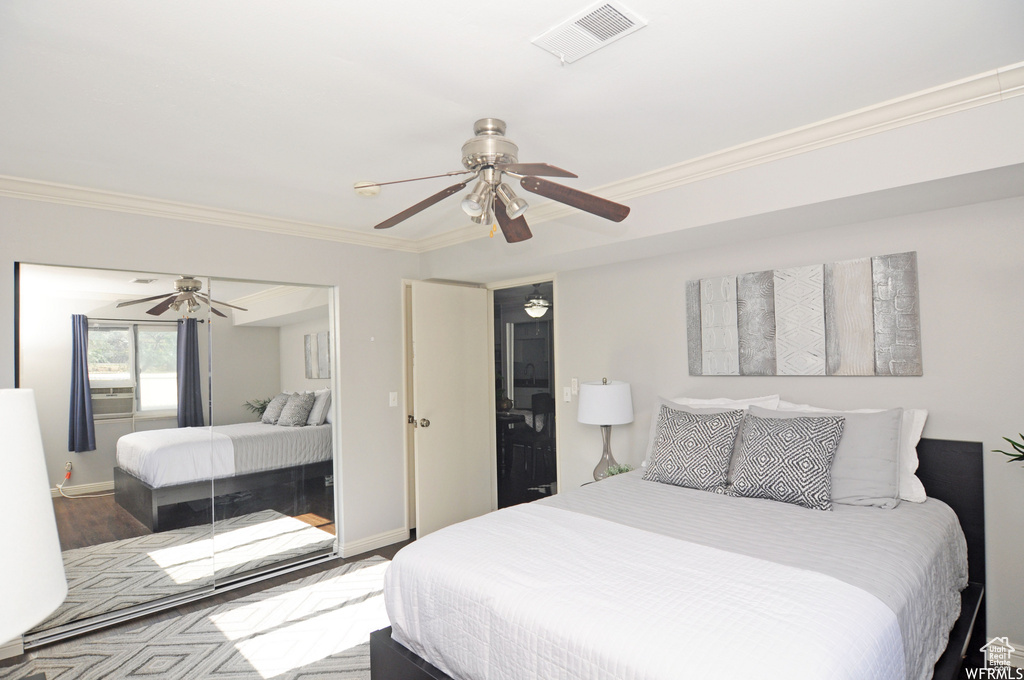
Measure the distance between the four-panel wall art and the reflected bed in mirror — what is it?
2.63 metres

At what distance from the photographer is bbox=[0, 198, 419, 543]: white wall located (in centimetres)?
301

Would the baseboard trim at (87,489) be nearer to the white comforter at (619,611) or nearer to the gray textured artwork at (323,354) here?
the gray textured artwork at (323,354)

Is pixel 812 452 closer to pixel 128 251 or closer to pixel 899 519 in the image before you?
pixel 899 519

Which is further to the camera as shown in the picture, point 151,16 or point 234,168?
point 234,168

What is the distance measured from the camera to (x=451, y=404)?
456 centimetres

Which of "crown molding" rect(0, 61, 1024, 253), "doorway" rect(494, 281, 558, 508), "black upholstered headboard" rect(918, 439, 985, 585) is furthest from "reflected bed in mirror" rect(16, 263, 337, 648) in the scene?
"black upholstered headboard" rect(918, 439, 985, 585)

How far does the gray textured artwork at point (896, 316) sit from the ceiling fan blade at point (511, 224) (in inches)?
70.3

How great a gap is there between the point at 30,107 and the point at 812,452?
3.48 meters

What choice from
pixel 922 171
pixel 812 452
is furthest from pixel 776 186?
pixel 812 452

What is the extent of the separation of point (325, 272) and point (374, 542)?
6.64 feet

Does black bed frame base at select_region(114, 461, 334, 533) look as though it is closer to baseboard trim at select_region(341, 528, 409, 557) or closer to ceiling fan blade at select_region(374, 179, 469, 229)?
baseboard trim at select_region(341, 528, 409, 557)

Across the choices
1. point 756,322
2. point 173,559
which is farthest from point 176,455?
point 756,322

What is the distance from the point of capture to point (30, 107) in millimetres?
2176

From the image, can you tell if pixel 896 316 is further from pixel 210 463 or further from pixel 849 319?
pixel 210 463
